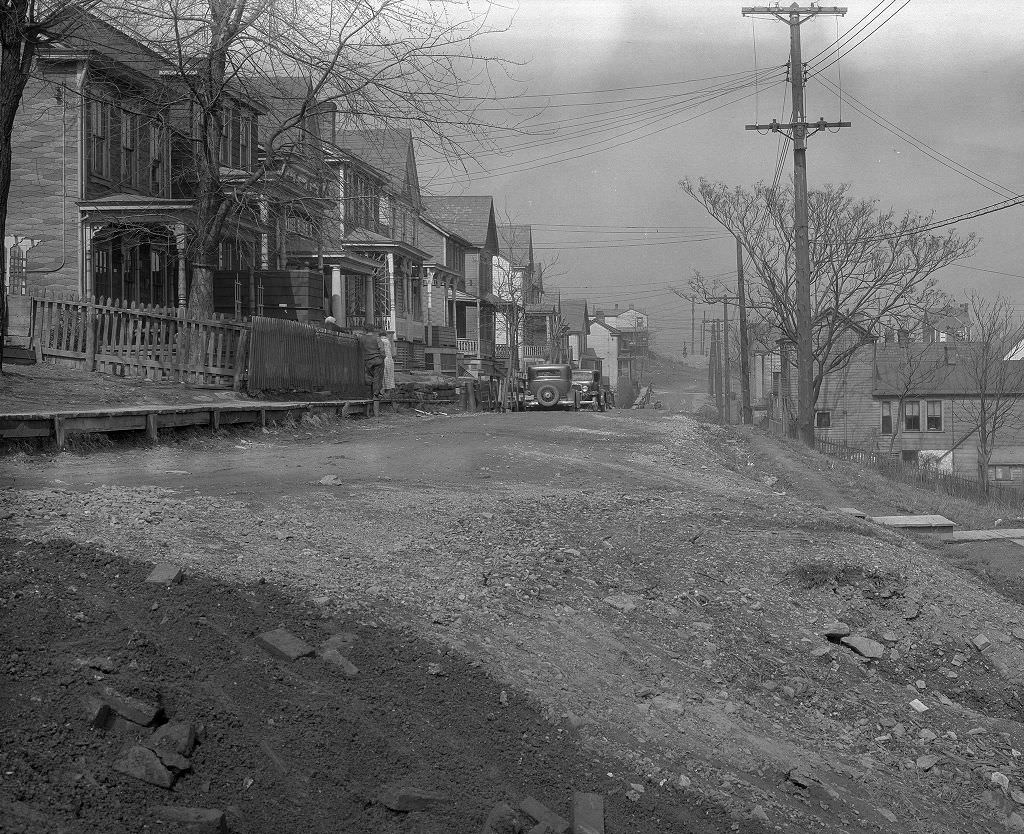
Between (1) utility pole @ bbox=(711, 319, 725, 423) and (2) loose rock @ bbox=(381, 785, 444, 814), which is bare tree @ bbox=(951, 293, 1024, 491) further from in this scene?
(2) loose rock @ bbox=(381, 785, 444, 814)

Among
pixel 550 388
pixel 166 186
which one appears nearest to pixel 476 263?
pixel 550 388

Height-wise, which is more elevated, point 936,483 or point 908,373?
point 908,373

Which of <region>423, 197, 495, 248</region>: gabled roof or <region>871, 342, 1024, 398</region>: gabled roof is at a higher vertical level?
<region>423, 197, 495, 248</region>: gabled roof

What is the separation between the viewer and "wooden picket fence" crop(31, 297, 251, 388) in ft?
60.5

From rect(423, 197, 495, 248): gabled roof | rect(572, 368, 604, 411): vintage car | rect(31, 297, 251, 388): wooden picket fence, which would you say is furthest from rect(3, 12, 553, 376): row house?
rect(423, 197, 495, 248): gabled roof

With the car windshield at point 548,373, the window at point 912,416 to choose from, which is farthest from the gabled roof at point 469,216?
the window at point 912,416

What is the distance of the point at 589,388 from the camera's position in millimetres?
49438

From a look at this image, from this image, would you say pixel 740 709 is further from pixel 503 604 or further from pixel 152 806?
pixel 152 806

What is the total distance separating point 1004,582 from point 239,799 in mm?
8625

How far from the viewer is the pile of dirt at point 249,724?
414 cm

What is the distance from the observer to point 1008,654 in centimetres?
773

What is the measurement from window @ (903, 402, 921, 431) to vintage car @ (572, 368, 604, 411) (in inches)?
659

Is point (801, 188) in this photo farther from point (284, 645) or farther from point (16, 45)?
point (284, 645)

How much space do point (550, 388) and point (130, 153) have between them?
19460 mm
